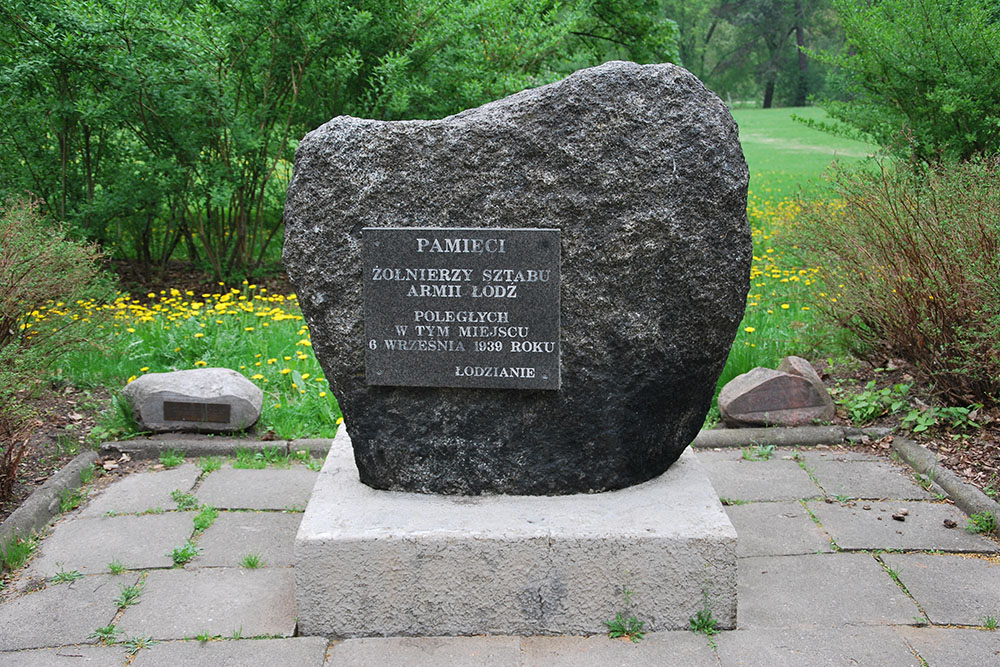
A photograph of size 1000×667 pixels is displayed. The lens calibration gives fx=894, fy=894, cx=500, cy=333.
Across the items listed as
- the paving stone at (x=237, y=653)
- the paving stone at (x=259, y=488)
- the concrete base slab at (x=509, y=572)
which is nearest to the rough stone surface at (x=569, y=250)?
the concrete base slab at (x=509, y=572)

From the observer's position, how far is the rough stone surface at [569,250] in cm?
320

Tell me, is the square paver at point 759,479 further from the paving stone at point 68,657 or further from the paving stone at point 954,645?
the paving stone at point 68,657

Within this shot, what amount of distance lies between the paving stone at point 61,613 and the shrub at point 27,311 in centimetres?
93

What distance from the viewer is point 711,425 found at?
5363 millimetres

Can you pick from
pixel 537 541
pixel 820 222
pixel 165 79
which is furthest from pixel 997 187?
pixel 165 79

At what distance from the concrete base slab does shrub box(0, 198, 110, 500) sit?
1.92 metres

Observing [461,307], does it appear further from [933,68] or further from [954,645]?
[933,68]

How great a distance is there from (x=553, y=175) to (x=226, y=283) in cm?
622

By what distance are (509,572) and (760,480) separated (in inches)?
73.8

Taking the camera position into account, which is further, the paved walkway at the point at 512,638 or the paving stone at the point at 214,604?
the paving stone at the point at 214,604

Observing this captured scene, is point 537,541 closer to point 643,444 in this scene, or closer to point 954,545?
point 643,444

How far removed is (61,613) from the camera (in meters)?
3.34

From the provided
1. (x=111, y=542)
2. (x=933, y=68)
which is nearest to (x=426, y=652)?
(x=111, y=542)

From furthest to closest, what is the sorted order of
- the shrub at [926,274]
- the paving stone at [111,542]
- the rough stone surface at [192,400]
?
1. the rough stone surface at [192,400]
2. the shrub at [926,274]
3. the paving stone at [111,542]
